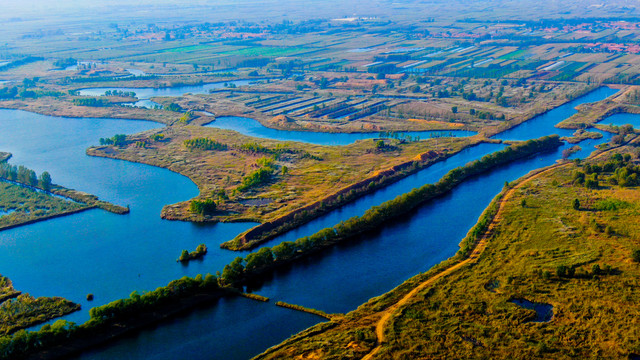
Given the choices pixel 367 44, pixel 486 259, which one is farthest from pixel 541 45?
pixel 486 259

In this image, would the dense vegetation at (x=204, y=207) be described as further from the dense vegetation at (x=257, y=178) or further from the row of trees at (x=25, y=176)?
the row of trees at (x=25, y=176)

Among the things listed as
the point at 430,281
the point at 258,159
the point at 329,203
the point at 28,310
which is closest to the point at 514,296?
the point at 430,281

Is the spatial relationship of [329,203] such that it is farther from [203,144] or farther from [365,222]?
[203,144]

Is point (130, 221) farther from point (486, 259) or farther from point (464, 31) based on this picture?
point (464, 31)

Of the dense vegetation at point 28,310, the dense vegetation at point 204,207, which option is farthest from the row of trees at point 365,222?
the dense vegetation at point 28,310

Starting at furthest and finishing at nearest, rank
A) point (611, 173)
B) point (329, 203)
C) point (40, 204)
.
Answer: point (611, 173)
point (40, 204)
point (329, 203)

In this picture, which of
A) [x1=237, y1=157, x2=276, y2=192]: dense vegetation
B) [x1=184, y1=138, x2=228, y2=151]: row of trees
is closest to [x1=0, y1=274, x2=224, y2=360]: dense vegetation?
[x1=237, y1=157, x2=276, y2=192]: dense vegetation
